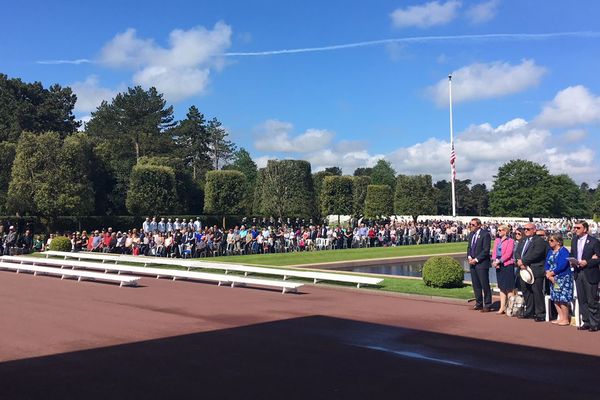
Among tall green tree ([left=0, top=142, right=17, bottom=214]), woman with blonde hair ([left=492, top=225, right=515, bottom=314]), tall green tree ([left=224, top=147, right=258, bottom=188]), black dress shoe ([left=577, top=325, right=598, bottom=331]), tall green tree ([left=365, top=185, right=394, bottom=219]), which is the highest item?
tall green tree ([left=224, top=147, right=258, bottom=188])

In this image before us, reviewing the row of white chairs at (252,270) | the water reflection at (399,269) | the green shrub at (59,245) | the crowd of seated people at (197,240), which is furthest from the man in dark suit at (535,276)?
the green shrub at (59,245)

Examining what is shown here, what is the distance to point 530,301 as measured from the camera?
1128 cm

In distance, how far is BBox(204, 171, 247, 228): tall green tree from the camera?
2051 inches

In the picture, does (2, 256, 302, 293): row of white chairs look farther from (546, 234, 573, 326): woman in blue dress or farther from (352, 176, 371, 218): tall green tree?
(352, 176, 371, 218): tall green tree

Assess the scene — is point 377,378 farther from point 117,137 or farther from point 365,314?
point 117,137

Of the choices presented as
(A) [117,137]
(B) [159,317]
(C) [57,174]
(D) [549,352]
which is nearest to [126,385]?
(B) [159,317]

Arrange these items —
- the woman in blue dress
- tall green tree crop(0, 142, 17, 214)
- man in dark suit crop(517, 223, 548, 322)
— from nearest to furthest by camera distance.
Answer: the woman in blue dress, man in dark suit crop(517, 223, 548, 322), tall green tree crop(0, 142, 17, 214)

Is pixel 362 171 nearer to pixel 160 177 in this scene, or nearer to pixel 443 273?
pixel 160 177

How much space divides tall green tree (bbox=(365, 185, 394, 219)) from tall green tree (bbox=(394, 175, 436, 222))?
4173mm

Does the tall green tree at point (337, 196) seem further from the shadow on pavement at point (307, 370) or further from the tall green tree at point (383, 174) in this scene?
the tall green tree at point (383, 174)

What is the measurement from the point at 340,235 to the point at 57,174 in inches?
785

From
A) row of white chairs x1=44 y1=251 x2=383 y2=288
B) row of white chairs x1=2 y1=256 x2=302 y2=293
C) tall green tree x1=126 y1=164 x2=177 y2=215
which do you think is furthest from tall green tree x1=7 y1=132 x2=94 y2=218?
row of white chairs x1=2 y1=256 x2=302 y2=293

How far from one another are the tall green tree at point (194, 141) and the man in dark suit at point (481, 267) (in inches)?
3181

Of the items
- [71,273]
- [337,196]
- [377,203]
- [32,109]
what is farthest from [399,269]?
[32,109]
